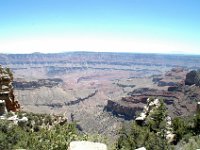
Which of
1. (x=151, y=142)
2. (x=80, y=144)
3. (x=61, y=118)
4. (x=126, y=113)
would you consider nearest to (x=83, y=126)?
(x=126, y=113)

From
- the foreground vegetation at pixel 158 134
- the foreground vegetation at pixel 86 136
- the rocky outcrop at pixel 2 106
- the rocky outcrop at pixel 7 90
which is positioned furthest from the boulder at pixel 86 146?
the rocky outcrop at pixel 7 90

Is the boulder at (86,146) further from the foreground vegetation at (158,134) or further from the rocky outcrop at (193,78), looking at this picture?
the rocky outcrop at (193,78)

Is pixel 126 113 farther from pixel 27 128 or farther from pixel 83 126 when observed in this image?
pixel 27 128

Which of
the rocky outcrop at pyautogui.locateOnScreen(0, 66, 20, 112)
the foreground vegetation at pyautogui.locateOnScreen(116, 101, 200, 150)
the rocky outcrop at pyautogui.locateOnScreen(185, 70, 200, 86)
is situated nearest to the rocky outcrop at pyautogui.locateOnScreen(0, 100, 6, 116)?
the rocky outcrop at pyautogui.locateOnScreen(0, 66, 20, 112)

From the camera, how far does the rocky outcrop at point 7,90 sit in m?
53.8

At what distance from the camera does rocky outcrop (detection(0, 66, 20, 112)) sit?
53.8m

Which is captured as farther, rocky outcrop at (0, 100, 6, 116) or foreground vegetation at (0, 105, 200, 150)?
rocky outcrop at (0, 100, 6, 116)

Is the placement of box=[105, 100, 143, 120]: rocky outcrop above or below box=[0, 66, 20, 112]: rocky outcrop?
below

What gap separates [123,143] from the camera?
4084 centimetres

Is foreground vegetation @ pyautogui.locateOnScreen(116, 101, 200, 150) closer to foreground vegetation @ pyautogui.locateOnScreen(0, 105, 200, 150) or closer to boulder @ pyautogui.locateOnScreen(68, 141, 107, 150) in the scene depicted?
foreground vegetation @ pyautogui.locateOnScreen(0, 105, 200, 150)

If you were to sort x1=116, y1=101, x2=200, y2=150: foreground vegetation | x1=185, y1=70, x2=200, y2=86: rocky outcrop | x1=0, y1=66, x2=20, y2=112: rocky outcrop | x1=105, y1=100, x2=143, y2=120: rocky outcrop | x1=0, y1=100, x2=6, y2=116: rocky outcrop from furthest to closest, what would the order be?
x1=185, y1=70, x2=200, y2=86: rocky outcrop → x1=105, y1=100, x2=143, y2=120: rocky outcrop → x1=0, y1=66, x2=20, y2=112: rocky outcrop → x1=0, y1=100, x2=6, y2=116: rocky outcrop → x1=116, y1=101, x2=200, y2=150: foreground vegetation

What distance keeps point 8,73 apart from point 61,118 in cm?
1135

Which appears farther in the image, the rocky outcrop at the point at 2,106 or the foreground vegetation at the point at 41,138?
the rocky outcrop at the point at 2,106

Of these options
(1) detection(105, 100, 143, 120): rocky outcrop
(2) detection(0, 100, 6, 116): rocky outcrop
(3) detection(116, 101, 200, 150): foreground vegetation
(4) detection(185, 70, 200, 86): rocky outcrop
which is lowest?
(1) detection(105, 100, 143, 120): rocky outcrop
